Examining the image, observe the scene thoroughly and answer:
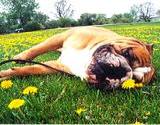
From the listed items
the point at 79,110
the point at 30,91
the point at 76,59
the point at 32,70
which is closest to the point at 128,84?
the point at 79,110

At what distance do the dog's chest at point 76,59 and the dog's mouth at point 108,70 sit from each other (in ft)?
1.91

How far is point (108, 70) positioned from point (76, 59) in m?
1.48

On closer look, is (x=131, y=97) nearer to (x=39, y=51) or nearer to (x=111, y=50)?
(x=111, y=50)

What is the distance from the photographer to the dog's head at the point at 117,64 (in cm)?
357

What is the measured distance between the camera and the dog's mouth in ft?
11.7

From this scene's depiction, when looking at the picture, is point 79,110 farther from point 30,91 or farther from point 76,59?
point 76,59

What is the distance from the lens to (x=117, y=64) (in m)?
3.55

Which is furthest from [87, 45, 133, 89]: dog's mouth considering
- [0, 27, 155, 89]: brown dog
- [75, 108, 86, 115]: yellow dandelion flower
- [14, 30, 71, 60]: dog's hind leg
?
[14, 30, 71, 60]: dog's hind leg

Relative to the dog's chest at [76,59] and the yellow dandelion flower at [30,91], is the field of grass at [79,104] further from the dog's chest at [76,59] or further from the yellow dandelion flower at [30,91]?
the dog's chest at [76,59]

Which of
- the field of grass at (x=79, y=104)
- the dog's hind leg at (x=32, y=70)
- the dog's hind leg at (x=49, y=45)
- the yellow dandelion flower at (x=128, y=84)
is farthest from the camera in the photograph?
the dog's hind leg at (x=49, y=45)

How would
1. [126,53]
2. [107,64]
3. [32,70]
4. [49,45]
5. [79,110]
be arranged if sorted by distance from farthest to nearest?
[49,45] < [32,70] < [126,53] < [107,64] < [79,110]

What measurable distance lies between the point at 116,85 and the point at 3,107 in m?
1.06

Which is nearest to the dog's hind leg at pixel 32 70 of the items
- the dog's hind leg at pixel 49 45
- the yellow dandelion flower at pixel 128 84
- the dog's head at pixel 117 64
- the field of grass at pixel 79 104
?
the field of grass at pixel 79 104

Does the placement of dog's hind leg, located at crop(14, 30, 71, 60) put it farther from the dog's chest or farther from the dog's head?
the dog's head
